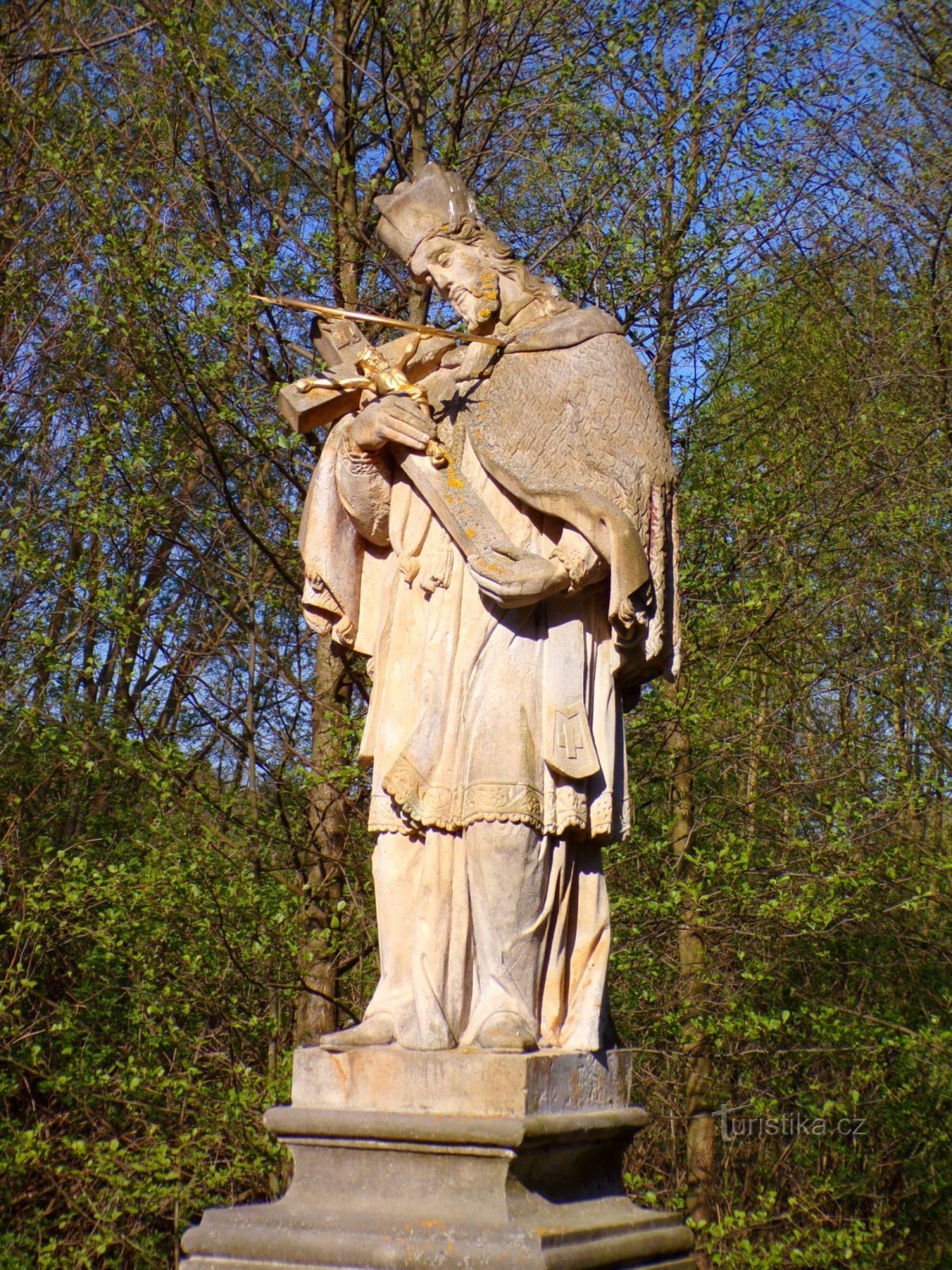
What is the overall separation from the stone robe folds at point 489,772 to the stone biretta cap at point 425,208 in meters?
0.52

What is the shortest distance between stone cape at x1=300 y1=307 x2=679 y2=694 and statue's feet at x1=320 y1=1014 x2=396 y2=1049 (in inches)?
44.2

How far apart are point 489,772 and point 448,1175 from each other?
1003mm

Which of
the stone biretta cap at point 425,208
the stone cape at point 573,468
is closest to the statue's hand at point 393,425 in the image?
the stone cape at point 573,468

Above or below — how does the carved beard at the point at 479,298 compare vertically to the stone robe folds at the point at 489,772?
above

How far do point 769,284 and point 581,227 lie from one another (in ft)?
4.14

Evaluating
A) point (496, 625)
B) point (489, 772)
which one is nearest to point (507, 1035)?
point (489, 772)

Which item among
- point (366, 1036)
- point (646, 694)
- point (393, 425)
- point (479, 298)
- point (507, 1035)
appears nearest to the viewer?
point (507, 1035)

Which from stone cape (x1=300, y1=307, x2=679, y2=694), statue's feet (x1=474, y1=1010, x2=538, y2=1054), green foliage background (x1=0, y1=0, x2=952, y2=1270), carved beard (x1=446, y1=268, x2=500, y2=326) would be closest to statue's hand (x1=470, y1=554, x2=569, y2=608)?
stone cape (x1=300, y1=307, x2=679, y2=694)

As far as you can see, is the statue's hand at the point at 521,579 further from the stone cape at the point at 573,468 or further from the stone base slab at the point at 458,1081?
the stone base slab at the point at 458,1081

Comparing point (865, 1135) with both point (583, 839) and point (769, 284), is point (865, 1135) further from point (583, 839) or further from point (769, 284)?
point (583, 839)

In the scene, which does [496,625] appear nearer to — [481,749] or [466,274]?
[481,749]

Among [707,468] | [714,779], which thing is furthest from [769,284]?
[714,779]

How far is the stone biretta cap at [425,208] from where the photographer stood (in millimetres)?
4664

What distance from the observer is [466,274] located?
4.67 meters
